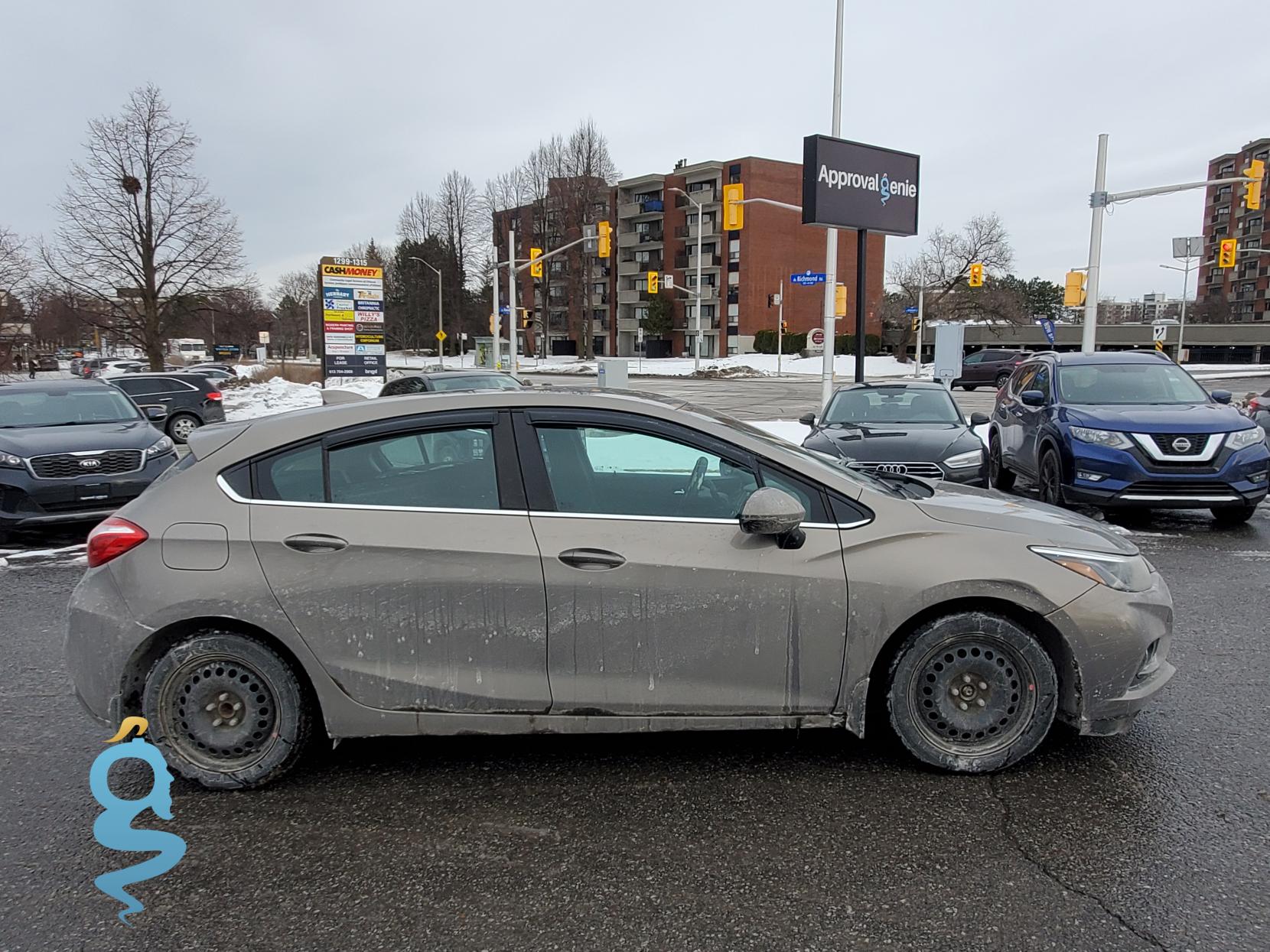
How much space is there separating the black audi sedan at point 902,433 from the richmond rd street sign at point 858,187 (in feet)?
19.2

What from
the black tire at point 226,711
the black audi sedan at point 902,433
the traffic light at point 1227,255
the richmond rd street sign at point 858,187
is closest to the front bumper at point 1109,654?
the black tire at point 226,711

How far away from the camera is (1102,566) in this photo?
351 centimetres

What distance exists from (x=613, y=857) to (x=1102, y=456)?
7389mm

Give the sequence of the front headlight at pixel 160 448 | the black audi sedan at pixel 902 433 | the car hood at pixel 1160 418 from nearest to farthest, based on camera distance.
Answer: the car hood at pixel 1160 418 → the black audi sedan at pixel 902 433 → the front headlight at pixel 160 448

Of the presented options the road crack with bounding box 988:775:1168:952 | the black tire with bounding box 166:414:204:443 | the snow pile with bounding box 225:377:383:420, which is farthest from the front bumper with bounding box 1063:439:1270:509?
the snow pile with bounding box 225:377:383:420

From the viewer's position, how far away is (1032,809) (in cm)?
329

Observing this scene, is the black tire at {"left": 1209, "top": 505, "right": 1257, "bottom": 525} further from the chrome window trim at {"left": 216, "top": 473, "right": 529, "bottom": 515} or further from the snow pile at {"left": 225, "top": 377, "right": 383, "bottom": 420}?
the snow pile at {"left": 225, "top": 377, "right": 383, "bottom": 420}

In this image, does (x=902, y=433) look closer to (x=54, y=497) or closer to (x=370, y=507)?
(x=370, y=507)

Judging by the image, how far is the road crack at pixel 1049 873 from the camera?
8.43 ft

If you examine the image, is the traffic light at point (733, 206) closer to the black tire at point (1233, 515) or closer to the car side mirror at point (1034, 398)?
the car side mirror at point (1034, 398)

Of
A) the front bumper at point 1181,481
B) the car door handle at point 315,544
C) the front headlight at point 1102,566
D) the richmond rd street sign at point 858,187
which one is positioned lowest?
the front bumper at point 1181,481

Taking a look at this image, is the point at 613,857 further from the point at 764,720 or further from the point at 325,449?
the point at 325,449

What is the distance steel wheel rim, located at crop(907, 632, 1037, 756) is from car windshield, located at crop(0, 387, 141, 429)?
9650 millimetres

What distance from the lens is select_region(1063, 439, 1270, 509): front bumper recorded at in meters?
8.30
